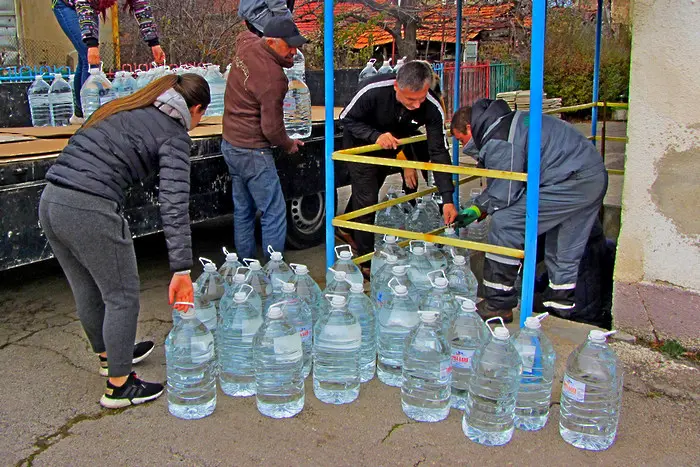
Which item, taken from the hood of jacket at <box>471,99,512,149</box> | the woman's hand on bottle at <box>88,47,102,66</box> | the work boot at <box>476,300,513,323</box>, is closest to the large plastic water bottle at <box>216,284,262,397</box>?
the work boot at <box>476,300,513,323</box>

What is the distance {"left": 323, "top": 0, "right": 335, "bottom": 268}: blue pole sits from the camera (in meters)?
4.10

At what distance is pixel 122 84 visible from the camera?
5.83 meters

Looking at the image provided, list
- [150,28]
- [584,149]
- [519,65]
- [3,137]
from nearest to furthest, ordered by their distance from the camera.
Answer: [584,149]
[3,137]
[150,28]
[519,65]

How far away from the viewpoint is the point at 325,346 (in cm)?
345

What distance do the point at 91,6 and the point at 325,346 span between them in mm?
3879

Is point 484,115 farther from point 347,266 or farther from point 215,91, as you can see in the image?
point 215,91

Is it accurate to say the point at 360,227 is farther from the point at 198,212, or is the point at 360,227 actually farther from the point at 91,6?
the point at 91,6

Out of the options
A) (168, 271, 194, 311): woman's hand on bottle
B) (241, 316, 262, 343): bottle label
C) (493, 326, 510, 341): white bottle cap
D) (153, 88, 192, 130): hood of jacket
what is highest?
(153, 88, 192, 130): hood of jacket

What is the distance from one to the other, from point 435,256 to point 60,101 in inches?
138

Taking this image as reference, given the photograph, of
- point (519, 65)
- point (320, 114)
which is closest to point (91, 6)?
point (320, 114)

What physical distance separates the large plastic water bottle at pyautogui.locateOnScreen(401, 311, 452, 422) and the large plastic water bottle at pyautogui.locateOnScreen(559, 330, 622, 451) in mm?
542

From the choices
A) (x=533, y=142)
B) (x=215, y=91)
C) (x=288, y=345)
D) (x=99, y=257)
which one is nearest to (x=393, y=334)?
(x=288, y=345)

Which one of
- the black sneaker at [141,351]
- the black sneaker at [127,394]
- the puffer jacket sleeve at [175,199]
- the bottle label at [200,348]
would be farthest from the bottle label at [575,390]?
the black sneaker at [141,351]

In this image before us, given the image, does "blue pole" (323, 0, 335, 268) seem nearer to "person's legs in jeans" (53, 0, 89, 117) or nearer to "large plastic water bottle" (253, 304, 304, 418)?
"large plastic water bottle" (253, 304, 304, 418)
